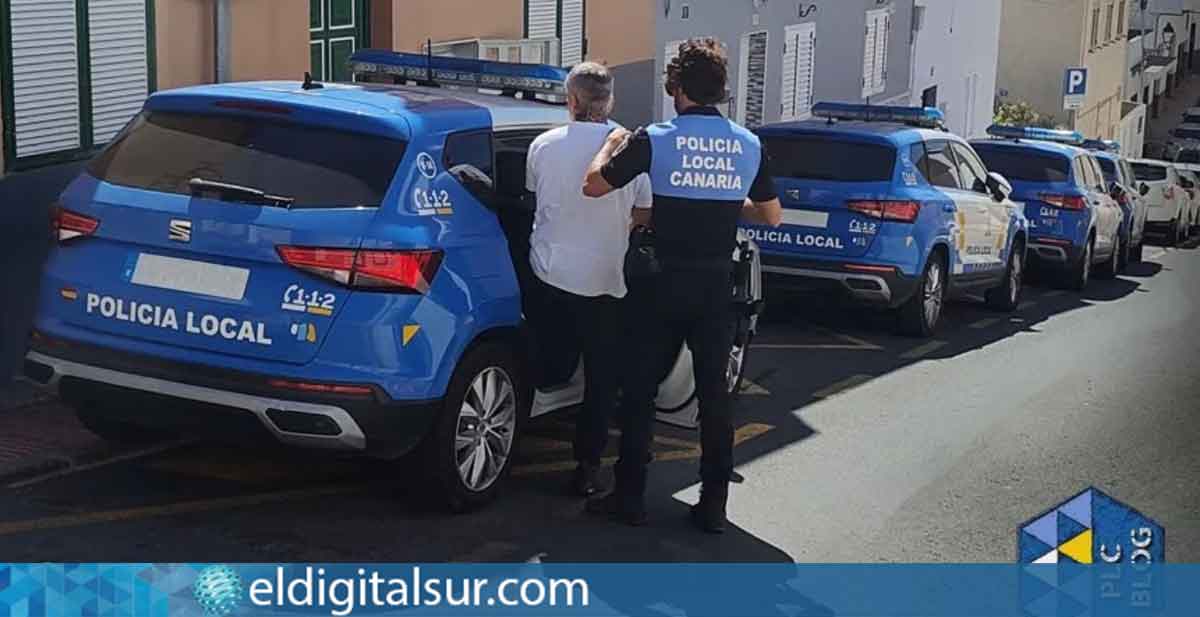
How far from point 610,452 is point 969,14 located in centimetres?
3081

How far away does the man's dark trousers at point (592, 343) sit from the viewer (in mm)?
6980

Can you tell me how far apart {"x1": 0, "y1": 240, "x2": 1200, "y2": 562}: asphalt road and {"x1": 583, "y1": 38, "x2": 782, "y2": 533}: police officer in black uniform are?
1.14ft

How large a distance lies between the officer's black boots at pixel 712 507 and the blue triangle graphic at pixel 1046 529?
53.5 inches

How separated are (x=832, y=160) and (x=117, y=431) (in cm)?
641

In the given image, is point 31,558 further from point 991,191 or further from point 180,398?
point 991,191

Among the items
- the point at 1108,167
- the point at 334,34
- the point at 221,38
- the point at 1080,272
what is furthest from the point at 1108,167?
the point at 221,38

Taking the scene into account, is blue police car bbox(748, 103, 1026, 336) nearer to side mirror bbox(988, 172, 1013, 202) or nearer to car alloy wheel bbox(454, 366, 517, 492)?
side mirror bbox(988, 172, 1013, 202)

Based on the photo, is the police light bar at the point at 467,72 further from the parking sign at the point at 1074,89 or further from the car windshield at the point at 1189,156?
the car windshield at the point at 1189,156

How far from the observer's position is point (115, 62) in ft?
39.0

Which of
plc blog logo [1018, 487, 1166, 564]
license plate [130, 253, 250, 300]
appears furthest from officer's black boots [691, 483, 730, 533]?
license plate [130, 253, 250, 300]

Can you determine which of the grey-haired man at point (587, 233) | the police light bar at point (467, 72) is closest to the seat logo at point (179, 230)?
the grey-haired man at point (587, 233)

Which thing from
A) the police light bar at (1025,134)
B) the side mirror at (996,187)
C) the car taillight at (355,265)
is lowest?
the police light bar at (1025,134)

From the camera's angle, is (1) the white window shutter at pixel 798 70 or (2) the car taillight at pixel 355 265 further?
(1) the white window shutter at pixel 798 70

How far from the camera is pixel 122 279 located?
6.51 metres
